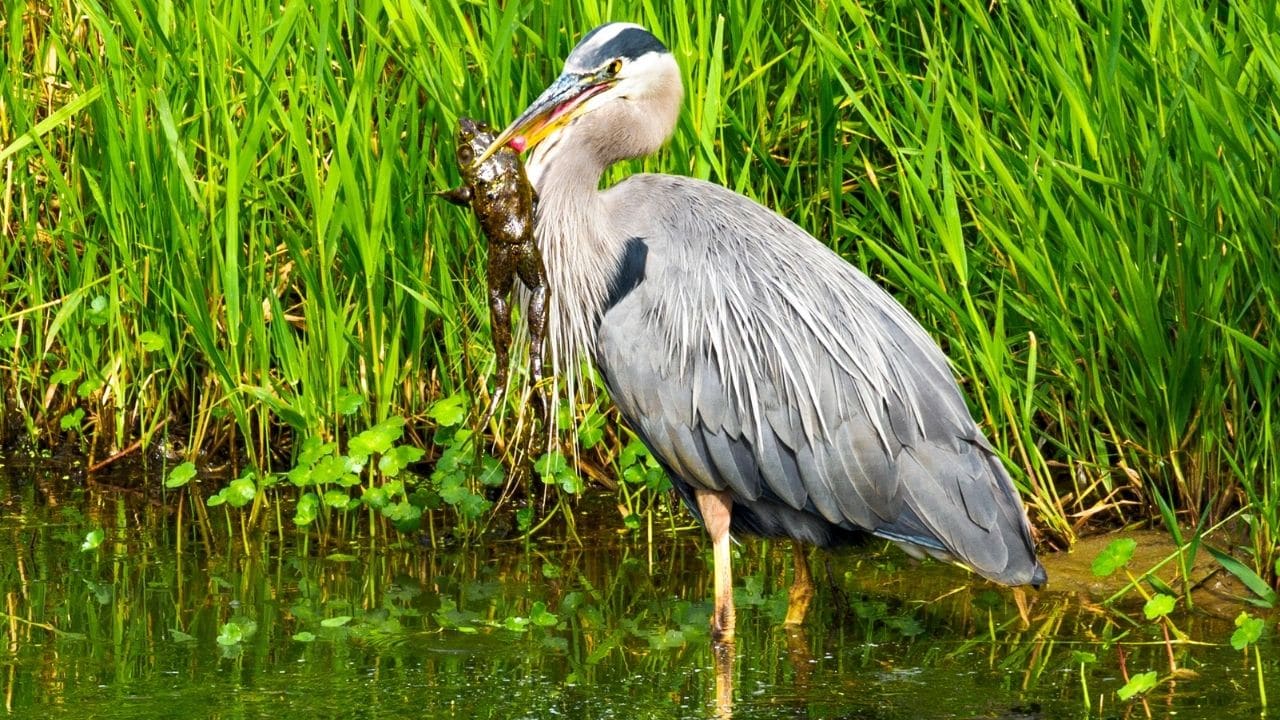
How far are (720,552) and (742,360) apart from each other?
0.47 meters

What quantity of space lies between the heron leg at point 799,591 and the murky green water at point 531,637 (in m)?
0.07

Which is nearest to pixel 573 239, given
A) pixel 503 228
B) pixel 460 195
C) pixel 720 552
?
pixel 503 228

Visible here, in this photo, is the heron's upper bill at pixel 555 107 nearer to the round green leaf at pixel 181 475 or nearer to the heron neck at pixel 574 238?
the heron neck at pixel 574 238

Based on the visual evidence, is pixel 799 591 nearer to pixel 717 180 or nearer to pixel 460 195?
pixel 460 195

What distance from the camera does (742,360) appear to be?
3.96m

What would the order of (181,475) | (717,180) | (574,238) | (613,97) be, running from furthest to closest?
(717,180)
(181,475)
(574,238)
(613,97)

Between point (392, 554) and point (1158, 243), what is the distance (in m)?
2.18

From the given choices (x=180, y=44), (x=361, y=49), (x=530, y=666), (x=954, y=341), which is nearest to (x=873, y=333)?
(x=954, y=341)

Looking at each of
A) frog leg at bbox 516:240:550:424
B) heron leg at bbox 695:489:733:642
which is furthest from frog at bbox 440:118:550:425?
heron leg at bbox 695:489:733:642

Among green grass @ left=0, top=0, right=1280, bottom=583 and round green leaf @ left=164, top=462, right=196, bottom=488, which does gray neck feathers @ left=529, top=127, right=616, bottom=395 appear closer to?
green grass @ left=0, top=0, right=1280, bottom=583

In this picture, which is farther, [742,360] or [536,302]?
[536,302]

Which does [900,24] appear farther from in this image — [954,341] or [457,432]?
[457,432]

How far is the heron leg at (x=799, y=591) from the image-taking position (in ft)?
12.9

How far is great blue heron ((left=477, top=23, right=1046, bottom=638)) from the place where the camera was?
3.86 m
